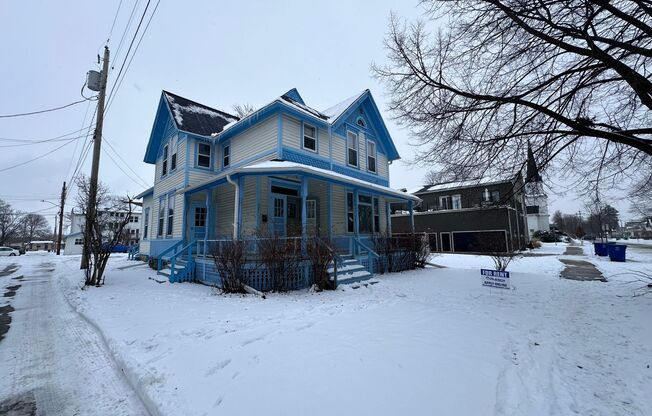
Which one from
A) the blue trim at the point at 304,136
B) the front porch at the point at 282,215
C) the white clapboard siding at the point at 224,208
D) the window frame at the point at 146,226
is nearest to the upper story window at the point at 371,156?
the front porch at the point at 282,215

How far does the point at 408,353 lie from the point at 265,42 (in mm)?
15010

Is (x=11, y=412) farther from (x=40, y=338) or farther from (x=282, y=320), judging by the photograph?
(x=282, y=320)

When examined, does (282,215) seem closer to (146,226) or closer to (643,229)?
(146,226)

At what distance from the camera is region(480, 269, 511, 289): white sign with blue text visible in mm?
7609

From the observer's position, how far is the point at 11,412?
115 inches

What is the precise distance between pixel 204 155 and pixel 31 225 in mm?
84945

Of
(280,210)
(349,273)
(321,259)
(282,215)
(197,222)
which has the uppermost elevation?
(280,210)

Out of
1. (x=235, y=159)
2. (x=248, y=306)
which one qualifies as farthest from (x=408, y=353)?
(x=235, y=159)

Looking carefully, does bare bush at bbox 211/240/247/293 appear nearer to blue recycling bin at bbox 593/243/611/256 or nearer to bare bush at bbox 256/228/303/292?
bare bush at bbox 256/228/303/292

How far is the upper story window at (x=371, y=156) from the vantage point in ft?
51.8

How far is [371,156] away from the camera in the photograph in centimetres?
1602

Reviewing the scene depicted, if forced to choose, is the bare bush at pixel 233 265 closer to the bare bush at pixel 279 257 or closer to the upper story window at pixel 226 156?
the bare bush at pixel 279 257

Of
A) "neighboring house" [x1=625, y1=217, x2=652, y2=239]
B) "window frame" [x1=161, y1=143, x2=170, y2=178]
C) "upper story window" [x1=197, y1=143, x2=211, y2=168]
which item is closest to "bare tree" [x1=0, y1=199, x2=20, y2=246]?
"window frame" [x1=161, y1=143, x2=170, y2=178]

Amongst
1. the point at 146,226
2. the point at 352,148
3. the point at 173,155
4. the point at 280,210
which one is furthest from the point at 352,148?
the point at 146,226
